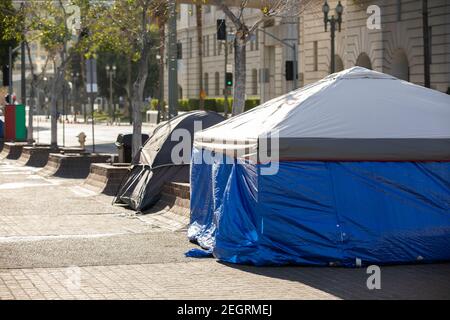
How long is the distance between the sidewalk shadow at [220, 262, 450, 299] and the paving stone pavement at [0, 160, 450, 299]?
11 mm

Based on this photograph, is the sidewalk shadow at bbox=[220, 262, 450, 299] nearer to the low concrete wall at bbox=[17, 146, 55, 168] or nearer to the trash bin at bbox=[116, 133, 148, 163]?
the trash bin at bbox=[116, 133, 148, 163]

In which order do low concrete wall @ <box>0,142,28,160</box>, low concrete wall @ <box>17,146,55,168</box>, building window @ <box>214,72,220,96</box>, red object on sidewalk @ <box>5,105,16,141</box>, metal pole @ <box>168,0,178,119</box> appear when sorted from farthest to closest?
building window @ <box>214,72,220,96</box> < red object on sidewalk @ <box>5,105,16,141</box> < low concrete wall @ <box>0,142,28,160</box> < low concrete wall @ <box>17,146,55,168</box> < metal pole @ <box>168,0,178,119</box>

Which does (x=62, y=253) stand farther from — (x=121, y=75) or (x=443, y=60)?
(x=121, y=75)

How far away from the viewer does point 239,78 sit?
60.5ft

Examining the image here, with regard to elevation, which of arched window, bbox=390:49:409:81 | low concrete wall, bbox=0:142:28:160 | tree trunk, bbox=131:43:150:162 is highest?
arched window, bbox=390:49:409:81

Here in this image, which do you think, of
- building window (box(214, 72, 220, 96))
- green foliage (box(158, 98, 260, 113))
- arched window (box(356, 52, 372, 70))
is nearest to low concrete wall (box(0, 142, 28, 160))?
arched window (box(356, 52, 372, 70))

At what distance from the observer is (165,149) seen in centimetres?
1791

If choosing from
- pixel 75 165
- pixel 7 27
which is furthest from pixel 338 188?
pixel 7 27

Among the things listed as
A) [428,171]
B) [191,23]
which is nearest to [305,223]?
[428,171]

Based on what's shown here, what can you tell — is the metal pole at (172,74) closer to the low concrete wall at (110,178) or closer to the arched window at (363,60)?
the low concrete wall at (110,178)

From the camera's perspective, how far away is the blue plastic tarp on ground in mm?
11984

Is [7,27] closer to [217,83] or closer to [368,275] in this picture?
[368,275]

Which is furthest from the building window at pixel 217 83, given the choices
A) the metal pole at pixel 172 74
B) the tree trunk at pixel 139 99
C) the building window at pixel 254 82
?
the tree trunk at pixel 139 99

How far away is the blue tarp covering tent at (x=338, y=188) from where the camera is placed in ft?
39.4
